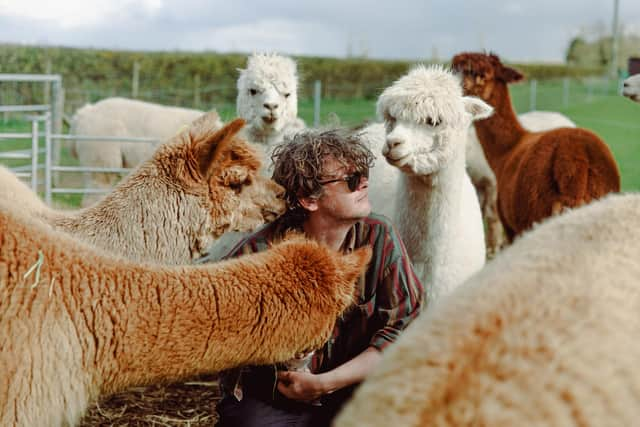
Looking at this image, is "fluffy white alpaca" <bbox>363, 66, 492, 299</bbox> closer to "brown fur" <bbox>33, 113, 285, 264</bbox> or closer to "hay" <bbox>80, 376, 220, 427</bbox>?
"brown fur" <bbox>33, 113, 285, 264</bbox>

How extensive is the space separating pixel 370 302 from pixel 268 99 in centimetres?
307

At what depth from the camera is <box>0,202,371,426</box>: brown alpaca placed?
2055 mm

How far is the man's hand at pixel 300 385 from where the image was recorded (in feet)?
8.51

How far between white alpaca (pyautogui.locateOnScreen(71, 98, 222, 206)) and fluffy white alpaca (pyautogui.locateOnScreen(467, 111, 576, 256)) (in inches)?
141

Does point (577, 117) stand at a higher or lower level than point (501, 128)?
higher

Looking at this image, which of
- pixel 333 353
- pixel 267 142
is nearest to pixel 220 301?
pixel 333 353

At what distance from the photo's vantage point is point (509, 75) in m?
7.27

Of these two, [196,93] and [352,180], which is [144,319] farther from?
[196,93]

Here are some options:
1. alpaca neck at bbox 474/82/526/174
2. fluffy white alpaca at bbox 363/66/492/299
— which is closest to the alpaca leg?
alpaca neck at bbox 474/82/526/174

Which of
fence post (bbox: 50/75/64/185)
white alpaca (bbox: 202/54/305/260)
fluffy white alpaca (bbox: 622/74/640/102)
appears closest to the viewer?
fluffy white alpaca (bbox: 622/74/640/102)

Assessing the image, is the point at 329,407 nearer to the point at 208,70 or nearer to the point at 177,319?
the point at 177,319

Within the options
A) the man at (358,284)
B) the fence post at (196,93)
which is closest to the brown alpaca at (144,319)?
the man at (358,284)

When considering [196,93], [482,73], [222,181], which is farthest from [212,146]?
[196,93]

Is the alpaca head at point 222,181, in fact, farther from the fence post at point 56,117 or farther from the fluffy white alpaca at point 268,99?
the fence post at point 56,117
